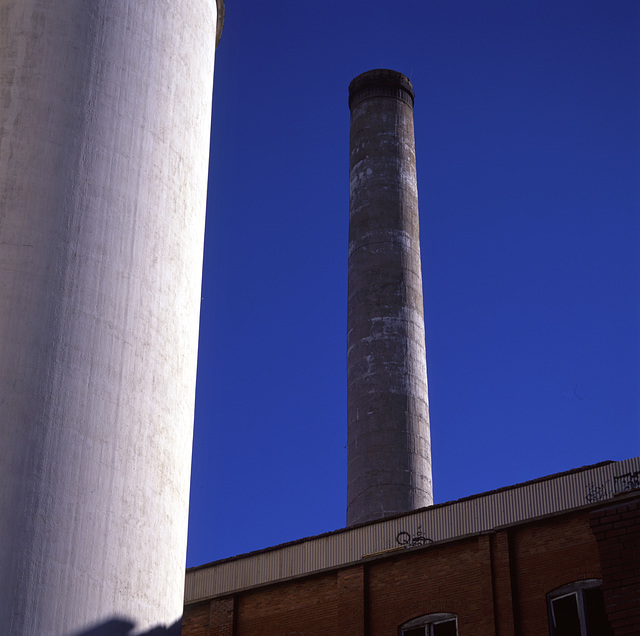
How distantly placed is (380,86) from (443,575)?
23232 millimetres

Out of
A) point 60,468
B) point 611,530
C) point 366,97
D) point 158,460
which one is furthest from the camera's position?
point 366,97

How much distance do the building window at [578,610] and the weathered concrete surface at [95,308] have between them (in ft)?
29.7

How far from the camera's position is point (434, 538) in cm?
2305

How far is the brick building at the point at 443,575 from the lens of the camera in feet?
66.8

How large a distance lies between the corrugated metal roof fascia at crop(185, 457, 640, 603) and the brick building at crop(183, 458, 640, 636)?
0.02m

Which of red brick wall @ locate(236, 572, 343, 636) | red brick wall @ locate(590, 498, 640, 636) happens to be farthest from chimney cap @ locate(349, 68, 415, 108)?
red brick wall @ locate(590, 498, 640, 636)

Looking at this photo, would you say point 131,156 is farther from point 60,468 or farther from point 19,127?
point 60,468

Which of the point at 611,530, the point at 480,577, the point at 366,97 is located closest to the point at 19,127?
the point at 611,530

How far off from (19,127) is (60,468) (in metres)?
4.55

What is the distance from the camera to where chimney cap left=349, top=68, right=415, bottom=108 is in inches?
1594

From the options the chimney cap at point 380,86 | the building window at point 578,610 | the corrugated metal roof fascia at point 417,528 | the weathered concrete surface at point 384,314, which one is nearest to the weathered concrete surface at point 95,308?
the building window at point 578,610

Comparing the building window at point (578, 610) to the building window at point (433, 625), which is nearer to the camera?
the building window at point (578, 610)

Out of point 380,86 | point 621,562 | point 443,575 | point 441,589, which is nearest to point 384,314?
point 380,86

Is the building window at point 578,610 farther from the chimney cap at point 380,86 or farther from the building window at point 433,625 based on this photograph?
the chimney cap at point 380,86
